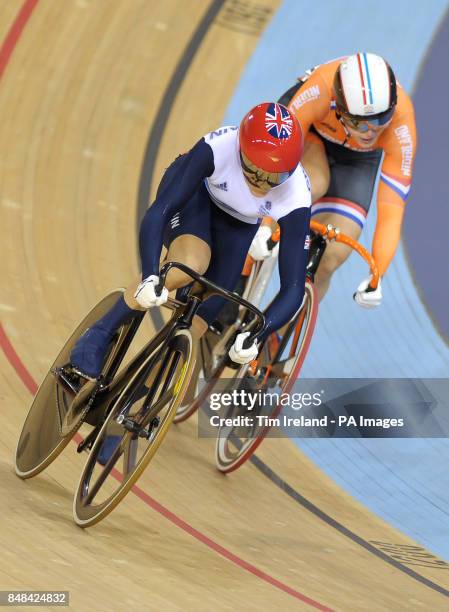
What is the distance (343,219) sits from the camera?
16.0 feet

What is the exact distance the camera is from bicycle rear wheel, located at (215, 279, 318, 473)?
4609 millimetres

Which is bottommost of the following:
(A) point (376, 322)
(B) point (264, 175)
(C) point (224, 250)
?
(A) point (376, 322)

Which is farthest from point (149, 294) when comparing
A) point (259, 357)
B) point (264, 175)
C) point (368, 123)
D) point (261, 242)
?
point (368, 123)

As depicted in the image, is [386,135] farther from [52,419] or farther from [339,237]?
[52,419]

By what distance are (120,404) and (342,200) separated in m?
1.68

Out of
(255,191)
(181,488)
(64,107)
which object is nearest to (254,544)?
(181,488)

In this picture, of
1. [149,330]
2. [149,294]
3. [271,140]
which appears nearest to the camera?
[149,294]

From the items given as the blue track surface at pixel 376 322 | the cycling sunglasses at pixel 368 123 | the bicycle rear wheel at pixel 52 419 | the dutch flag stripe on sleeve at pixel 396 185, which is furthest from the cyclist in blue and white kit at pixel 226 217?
the blue track surface at pixel 376 322

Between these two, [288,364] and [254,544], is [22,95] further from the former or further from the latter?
[254,544]

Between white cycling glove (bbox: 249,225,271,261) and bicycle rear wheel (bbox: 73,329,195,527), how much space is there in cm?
101

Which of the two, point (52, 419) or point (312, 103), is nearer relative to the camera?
point (52, 419)

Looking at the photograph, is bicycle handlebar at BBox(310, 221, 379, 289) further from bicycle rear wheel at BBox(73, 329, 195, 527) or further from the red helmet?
bicycle rear wheel at BBox(73, 329, 195, 527)

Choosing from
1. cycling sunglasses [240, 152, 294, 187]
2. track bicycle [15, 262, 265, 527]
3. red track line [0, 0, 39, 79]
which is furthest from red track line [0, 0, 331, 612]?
red track line [0, 0, 39, 79]

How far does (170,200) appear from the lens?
3717 mm
